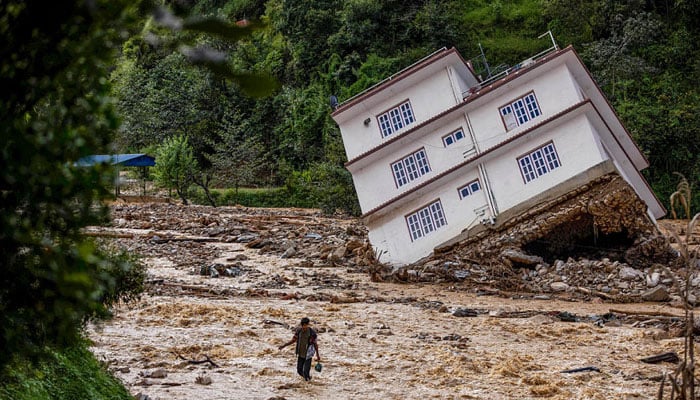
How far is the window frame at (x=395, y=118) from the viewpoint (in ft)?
82.9

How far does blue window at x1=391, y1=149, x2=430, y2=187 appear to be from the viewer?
81.1 ft

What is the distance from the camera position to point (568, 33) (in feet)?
157

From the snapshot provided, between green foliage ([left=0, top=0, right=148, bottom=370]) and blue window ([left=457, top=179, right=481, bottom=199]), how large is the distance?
68.1 ft

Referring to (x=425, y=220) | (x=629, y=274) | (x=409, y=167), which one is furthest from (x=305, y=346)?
(x=409, y=167)

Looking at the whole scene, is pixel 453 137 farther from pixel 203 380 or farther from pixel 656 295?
pixel 203 380

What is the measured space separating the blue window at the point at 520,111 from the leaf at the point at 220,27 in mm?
21794

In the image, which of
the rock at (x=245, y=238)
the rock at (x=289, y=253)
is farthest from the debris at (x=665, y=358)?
the rock at (x=245, y=238)

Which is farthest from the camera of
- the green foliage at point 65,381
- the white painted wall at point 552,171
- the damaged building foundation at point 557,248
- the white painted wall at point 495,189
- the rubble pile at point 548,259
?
the white painted wall at point 495,189

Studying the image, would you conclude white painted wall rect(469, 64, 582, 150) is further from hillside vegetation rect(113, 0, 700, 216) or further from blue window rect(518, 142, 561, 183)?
hillside vegetation rect(113, 0, 700, 216)

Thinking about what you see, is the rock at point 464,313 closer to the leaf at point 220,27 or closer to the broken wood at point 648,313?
the broken wood at point 648,313

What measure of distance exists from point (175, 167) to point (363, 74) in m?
12.6

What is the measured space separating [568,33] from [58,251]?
158 feet

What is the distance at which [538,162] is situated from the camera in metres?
23.3

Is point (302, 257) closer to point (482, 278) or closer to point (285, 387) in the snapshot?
point (482, 278)
